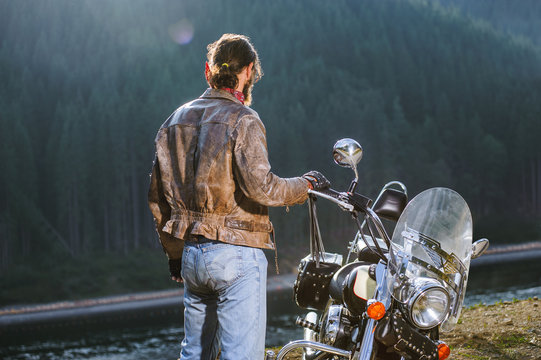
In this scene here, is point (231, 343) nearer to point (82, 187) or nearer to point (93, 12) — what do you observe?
point (82, 187)

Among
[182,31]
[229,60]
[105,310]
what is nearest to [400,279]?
[229,60]

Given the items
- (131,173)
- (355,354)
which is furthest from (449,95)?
(355,354)

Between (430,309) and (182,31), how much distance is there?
9916cm

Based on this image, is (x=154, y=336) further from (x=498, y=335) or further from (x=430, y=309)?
(x=430, y=309)

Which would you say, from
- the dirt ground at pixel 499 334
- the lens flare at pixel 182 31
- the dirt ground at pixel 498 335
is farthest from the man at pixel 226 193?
the lens flare at pixel 182 31

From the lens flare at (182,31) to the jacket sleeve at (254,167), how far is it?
9421 centimetres

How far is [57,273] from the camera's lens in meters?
53.2

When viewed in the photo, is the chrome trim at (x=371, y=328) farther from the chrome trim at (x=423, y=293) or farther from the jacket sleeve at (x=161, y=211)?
the jacket sleeve at (x=161, y=211)

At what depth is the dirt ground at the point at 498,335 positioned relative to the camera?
386 cm

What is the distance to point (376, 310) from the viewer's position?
211 cm

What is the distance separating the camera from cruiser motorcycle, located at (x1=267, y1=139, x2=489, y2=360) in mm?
2121

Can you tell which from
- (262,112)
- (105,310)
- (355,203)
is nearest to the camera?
(355,203)

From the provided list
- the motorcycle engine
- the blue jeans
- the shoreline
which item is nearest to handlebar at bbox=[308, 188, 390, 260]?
the blue jeans

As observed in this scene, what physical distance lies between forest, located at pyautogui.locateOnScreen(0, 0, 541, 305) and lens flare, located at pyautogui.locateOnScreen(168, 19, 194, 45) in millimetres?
419
